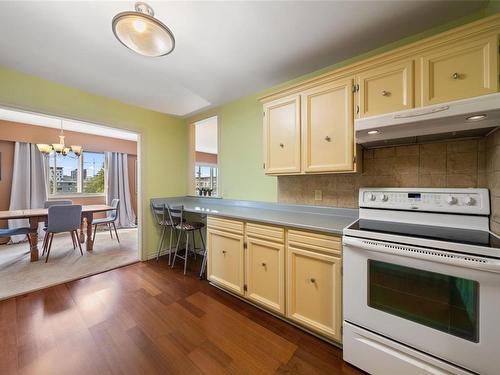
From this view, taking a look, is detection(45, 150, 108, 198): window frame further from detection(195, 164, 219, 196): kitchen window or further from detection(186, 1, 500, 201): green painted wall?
detection(186, 1, 500, 201): green painted wall

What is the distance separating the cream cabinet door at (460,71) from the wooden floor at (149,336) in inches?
72.8

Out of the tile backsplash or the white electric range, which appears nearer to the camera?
the white electric range

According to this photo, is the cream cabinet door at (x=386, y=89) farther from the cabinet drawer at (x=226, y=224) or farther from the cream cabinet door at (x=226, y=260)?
the cream cabinet door at (x=226, y=260)

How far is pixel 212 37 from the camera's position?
5.38 ft

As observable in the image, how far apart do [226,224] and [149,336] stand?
3.63 feet

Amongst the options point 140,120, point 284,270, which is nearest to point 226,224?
point 284,270

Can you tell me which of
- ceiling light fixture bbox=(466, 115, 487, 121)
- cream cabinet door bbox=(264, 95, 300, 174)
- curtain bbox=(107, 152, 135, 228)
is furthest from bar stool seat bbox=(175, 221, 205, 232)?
curtain bbox=(107, 152, 135, 228)

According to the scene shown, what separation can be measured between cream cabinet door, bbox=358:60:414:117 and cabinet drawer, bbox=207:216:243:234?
1433mm

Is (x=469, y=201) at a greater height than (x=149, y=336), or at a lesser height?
greater

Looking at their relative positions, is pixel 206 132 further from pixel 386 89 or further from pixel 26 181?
pixel 386 89

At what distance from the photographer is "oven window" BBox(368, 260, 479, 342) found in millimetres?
1045

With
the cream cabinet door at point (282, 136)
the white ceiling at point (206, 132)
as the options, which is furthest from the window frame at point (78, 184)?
the cream cabinet door at point (282, 136)

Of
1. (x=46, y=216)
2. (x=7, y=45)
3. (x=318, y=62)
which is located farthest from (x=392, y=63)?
(x=46, y=216)

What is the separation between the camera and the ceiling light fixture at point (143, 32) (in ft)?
3.89
